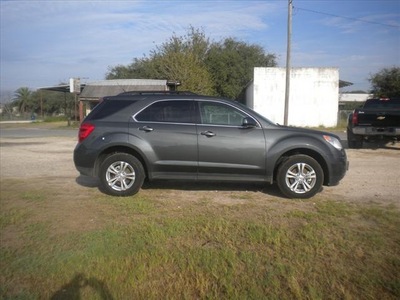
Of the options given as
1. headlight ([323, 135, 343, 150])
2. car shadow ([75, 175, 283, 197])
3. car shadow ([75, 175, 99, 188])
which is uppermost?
headlight ([323, 135, 343, 150])

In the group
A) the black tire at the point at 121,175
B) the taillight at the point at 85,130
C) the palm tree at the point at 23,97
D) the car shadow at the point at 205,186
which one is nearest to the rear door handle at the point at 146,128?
the black tire at the point at 121,175

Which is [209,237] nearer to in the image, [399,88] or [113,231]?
[113,231]

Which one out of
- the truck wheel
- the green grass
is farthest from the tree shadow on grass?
the truck wheel

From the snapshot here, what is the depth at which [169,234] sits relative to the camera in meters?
4.66

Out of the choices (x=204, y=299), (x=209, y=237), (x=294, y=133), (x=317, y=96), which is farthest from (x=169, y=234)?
(x=317, y=96)

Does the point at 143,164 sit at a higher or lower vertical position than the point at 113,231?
higher

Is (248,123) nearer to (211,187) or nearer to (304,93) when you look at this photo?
(211,187)

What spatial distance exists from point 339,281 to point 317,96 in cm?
2924

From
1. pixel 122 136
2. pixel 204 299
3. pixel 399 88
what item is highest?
pixel 399 88

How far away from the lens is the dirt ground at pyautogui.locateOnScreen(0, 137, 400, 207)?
6660 millimetres

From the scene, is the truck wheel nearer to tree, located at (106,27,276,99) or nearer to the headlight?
the headlight

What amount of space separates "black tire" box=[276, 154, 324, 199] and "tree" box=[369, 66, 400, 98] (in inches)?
1344

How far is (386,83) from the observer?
3831 centimetres

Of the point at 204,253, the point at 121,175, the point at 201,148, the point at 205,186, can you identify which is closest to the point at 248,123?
the point at 201,148
